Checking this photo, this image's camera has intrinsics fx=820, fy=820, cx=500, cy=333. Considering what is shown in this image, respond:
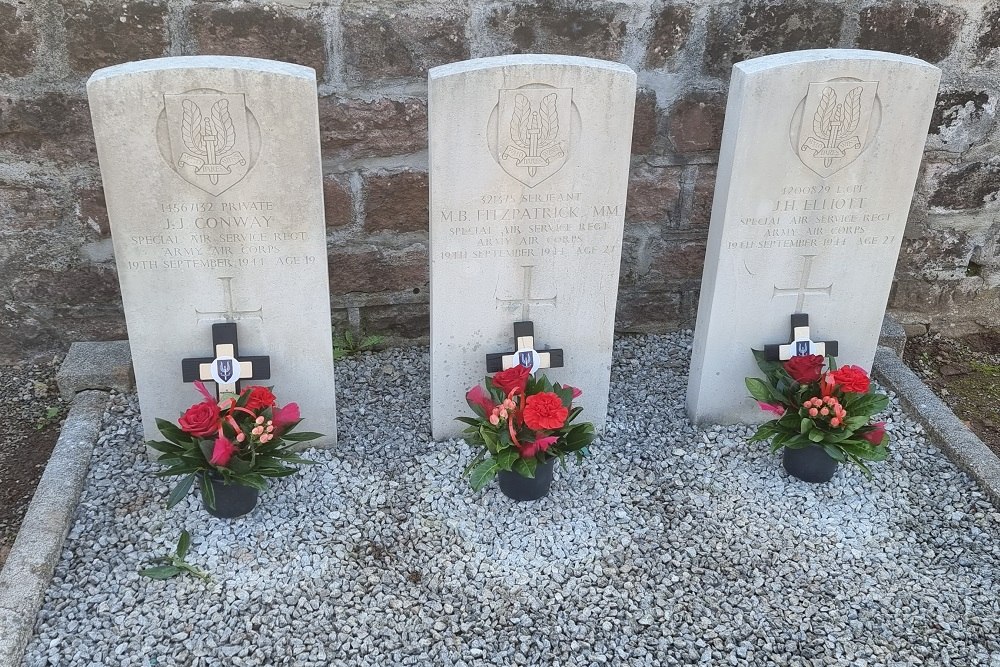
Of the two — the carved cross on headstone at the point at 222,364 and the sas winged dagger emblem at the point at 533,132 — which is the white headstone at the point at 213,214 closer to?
the carved cross on headstone at the point at 222,364

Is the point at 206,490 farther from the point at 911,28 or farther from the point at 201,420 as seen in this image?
the point at 911,28

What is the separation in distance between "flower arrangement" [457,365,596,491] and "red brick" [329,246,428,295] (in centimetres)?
103

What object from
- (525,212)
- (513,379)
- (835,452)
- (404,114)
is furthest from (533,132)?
(835,452)

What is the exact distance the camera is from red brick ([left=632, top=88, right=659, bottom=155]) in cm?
333

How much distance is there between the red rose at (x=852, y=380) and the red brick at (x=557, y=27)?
1515 mm

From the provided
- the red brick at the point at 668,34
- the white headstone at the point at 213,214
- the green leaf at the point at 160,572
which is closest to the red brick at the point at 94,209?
the white headstone at the point at 213,214

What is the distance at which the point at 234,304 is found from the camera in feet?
8.70

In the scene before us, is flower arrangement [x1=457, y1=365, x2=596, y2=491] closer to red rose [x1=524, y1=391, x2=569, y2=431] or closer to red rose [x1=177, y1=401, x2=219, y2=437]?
red rose [x1=524, y1=391, x2=569, y2=431]

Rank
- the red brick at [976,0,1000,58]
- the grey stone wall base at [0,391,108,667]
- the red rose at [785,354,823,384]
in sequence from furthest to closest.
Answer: the red brick at [976,0,1000,58] < the red rose at [785,354,823,384] < the grey stone wall base at [0,391,108,667]

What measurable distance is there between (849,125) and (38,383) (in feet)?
10.7

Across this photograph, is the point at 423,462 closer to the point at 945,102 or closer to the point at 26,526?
the point at 26,526

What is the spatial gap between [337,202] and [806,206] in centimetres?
179

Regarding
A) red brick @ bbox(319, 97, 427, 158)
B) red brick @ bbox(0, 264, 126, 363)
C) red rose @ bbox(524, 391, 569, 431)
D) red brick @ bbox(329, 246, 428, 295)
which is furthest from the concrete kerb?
red rose @ bbox(524, 391, 569, 431)

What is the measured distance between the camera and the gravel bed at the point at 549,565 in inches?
88.1
